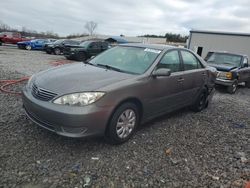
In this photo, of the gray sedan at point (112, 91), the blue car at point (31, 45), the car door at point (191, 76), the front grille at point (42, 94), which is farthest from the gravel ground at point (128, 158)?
the blue car at point (31, 45)

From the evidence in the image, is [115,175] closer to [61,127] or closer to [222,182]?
[61,127]

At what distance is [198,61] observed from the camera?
5688mm

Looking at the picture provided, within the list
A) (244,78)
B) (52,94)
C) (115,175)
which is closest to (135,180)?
(115,175)

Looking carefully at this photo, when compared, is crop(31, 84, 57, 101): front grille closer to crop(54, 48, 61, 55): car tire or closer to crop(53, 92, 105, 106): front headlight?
crop(53, 92, 105, 106): front headlight

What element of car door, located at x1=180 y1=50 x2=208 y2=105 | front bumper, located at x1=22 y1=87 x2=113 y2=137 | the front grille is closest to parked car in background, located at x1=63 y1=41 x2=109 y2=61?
car door, located at x1=180 y1=50 x2=208 y2=105

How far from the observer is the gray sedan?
3219mm

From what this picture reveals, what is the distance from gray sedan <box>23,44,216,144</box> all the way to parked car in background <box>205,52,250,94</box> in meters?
4.62

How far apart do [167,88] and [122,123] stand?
1248mm

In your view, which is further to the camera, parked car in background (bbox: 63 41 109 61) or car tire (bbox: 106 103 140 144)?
parked car in background (bbox: 63 41 109 61)

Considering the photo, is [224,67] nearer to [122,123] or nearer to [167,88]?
[167,88]

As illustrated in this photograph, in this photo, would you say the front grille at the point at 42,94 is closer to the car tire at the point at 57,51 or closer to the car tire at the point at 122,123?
the car tire at the point at 122,123

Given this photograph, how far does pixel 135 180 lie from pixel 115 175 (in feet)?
0.85

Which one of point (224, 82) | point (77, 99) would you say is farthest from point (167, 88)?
point (224, 82)

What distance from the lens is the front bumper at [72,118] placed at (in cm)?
315
